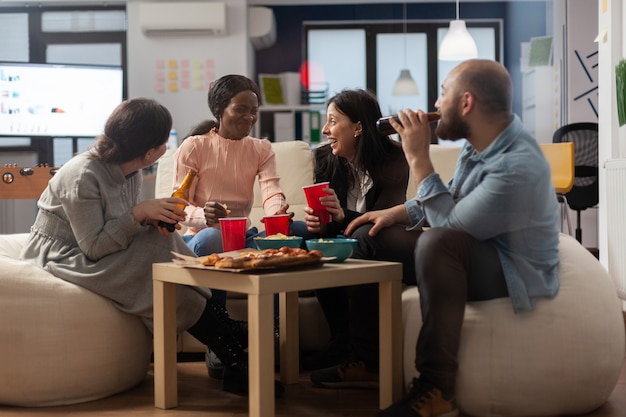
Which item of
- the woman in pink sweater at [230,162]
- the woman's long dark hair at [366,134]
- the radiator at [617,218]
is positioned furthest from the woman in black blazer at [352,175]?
the radiator at [617,218]

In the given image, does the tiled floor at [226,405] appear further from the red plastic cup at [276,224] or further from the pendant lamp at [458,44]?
the pendant lamp at [458,44]

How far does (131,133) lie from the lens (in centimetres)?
222

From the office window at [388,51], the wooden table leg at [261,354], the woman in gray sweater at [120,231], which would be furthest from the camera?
the office window at [388,51]

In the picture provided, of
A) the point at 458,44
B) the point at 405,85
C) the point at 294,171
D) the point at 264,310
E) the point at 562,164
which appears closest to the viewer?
the point at 264,310

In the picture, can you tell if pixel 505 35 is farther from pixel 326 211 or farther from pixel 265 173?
pixel 326 211

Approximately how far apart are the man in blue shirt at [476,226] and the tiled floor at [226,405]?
0.26 metres

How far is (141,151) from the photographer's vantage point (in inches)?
88.1

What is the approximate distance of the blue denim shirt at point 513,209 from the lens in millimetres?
1815

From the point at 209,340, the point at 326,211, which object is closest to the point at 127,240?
the point at 209,340

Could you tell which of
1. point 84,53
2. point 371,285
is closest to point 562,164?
point 371,285

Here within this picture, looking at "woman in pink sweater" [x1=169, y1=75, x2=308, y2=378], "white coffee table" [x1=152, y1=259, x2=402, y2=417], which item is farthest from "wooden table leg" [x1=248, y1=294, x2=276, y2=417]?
"woman in pink sweater" [x1=169, y1=75, x2=308, y2=378]

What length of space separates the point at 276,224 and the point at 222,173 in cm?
63

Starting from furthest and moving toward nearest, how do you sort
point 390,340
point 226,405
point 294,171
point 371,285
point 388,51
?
1. point 388,51
2. point 294,171
3. point 371,285
4. point 226,405
5. point 390,340

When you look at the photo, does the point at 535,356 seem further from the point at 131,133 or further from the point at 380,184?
the point at 131,133
